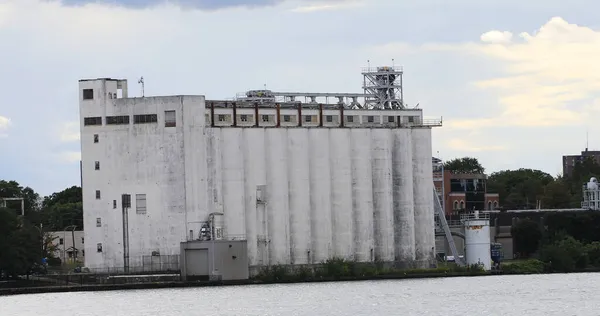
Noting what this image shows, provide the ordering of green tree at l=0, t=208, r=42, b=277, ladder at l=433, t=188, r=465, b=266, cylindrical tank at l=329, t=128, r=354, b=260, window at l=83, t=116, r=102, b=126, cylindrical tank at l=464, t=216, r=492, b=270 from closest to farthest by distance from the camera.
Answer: green tree at l=0, t=208, r=42, b=277 → window at l=83, t=116, r=102, b=126 → cylindrical tank at l=329, t=128, r=354, b=260 → cylindrical tank at l=464, t=216, r=492, b=270 → ladder at l=433, t=188, r=465, b=266

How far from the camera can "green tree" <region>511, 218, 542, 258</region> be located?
634ft

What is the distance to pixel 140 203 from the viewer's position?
159000mm

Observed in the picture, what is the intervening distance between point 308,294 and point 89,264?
37.5 m

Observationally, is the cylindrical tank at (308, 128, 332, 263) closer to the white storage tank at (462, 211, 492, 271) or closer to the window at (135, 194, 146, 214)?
the white storage tank at (462, 211, 492, 271)

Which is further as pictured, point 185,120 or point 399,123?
point 399,123


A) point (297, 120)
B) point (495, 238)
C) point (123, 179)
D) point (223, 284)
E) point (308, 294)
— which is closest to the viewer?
point (308, 294)

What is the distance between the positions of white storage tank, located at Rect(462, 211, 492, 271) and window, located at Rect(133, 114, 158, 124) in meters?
35.9

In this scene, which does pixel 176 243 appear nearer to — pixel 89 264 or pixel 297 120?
pixel 89 264

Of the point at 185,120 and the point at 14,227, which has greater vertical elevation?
the point at 185,120

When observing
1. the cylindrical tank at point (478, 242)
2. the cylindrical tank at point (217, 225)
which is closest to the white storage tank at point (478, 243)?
the cylindrical tank at point (478, 242)

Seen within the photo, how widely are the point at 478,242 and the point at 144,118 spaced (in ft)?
126

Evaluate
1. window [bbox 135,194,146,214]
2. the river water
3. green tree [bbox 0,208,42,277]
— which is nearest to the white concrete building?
window [bbox 135,194,146,214]

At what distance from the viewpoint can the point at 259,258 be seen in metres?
164

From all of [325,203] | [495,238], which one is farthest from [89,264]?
[495,238]
